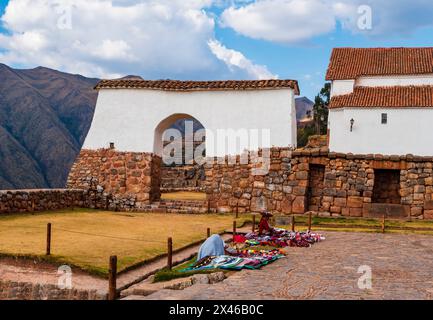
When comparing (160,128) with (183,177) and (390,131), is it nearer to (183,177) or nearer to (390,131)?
(183,177)

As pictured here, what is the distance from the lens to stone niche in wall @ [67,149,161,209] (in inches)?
835

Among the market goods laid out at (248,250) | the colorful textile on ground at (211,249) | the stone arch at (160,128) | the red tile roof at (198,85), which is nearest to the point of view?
the market goods laid out at (248,250)

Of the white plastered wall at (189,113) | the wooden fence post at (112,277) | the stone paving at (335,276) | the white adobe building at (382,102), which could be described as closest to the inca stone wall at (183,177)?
the white adobe building at (382,102)

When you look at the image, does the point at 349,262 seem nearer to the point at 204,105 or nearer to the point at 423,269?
the point at 423,269

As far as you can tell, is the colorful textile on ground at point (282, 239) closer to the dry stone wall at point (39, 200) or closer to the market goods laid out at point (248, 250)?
the market goods laid out at point (248, 250)

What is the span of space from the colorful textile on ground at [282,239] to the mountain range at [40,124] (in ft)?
90.3

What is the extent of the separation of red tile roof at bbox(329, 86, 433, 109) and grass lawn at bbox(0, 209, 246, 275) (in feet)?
49.0

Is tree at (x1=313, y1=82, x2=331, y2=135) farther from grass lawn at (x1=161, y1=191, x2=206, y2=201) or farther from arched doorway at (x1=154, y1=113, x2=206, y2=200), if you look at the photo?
grass lawn at (x1=161, y1=191, x2=206, y2=201)

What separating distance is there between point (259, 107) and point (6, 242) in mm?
12018

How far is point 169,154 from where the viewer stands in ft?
136

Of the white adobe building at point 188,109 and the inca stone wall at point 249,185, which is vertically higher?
the white adobe building at point 188,109

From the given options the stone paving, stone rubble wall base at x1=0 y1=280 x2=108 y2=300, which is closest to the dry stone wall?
stone rubble wall base at x1=0 y1=280 x2=108 y2=300

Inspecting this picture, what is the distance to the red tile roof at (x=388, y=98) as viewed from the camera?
29719 millimetres
